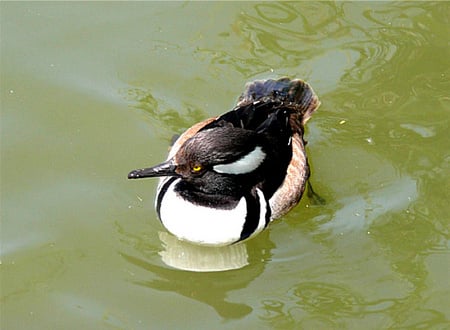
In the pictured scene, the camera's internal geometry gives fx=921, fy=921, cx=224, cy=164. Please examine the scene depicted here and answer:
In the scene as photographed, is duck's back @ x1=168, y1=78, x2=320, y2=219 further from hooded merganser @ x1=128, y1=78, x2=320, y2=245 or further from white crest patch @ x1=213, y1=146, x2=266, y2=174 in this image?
white crest patch @ x1=213, y1=146, x2=266, y2=174

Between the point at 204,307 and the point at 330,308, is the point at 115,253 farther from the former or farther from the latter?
the point at 330,308

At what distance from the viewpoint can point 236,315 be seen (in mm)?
6941

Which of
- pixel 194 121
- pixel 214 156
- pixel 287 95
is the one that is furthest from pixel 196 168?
pixel 287 95

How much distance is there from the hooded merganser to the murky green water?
30cm

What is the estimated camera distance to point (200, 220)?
7.16 m

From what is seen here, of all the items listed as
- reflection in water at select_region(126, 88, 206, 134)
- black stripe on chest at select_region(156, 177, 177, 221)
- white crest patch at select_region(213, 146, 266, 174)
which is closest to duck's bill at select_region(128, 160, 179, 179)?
white crest patch at select_region(213, 146, 266, 174)

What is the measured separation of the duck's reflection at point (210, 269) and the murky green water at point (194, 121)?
0.6 inches

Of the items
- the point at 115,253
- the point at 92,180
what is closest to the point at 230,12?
the point at 92,180

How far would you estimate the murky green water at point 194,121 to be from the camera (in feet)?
23.1

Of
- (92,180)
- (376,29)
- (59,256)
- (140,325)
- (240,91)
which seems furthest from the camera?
(376,29)

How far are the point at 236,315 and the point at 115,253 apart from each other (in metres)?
1.13

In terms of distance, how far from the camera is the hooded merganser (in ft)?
22.2

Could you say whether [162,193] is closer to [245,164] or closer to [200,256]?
[200,256]

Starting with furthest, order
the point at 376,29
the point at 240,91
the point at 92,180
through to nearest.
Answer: the point at 376,29 → the point at 240,91 → the point at 92,180
